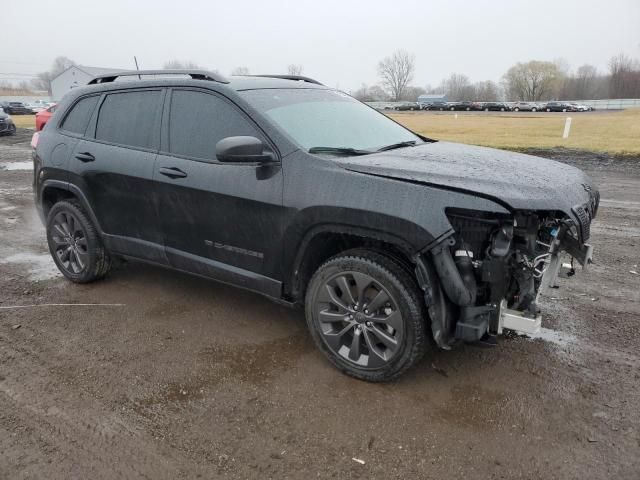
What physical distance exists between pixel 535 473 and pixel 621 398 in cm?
94

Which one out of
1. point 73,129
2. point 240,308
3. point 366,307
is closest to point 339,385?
point 366,307

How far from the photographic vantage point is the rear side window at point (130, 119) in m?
4.00

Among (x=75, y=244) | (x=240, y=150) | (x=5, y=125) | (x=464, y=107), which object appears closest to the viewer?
(x=240, y=150)

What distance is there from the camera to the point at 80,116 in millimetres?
4605

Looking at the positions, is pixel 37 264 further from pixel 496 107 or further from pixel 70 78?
pixel 70 78

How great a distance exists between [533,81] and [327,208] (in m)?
110

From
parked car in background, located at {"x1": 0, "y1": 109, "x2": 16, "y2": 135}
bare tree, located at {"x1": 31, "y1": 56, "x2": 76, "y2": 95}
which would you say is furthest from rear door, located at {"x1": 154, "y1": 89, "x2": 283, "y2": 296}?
bare tree, located at {"x1": 31, "y1": 56, "x2": 76, "y2": 95}

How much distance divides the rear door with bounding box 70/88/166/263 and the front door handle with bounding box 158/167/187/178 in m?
0.15

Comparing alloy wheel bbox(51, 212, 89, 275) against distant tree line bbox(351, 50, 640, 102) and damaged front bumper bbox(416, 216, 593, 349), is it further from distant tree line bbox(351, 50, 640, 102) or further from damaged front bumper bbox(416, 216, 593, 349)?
distant tree line bbox(351, 50, 640, 102)

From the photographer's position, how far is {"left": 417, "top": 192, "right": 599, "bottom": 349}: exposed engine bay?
2.66 metres

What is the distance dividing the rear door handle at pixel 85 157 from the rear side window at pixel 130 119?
18 cm

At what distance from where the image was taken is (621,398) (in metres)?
2.92

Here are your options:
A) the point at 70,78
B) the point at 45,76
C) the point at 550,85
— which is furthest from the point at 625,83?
the point at 45,76

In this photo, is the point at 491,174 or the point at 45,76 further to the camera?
the point at 45,76
